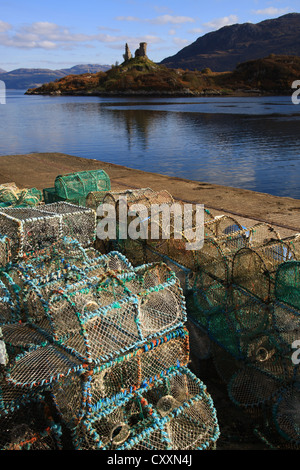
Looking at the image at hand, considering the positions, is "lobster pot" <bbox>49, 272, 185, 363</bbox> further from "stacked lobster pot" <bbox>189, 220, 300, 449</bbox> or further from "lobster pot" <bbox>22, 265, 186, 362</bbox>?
"stacked lobster pot" <bbox>189, 220, 300, 449</bbox>

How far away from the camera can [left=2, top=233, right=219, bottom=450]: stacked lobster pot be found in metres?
3.24

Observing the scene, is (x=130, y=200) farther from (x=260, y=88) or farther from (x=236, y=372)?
(x=260, y=88)

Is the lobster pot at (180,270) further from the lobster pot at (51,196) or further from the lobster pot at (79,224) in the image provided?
the lobster pot at (51,196)

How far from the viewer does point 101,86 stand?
14250 centimetres

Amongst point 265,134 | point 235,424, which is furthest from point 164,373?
point 265,134

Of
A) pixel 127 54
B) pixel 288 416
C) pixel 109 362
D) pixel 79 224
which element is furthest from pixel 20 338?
pixel 127 54

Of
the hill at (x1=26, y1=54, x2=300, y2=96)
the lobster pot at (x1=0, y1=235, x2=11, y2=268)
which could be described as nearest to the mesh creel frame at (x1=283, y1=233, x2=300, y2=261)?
the lobster pot at (x1=0, y1=235, x2=11, y2=268)

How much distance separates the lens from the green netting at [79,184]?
8.77 m

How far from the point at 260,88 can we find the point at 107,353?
126 m

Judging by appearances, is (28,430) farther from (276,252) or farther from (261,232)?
(261,232)

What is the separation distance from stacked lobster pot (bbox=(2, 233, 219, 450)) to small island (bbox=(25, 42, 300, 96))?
119111 millimetres

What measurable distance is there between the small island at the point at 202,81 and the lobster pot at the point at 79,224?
11719 centimetres
